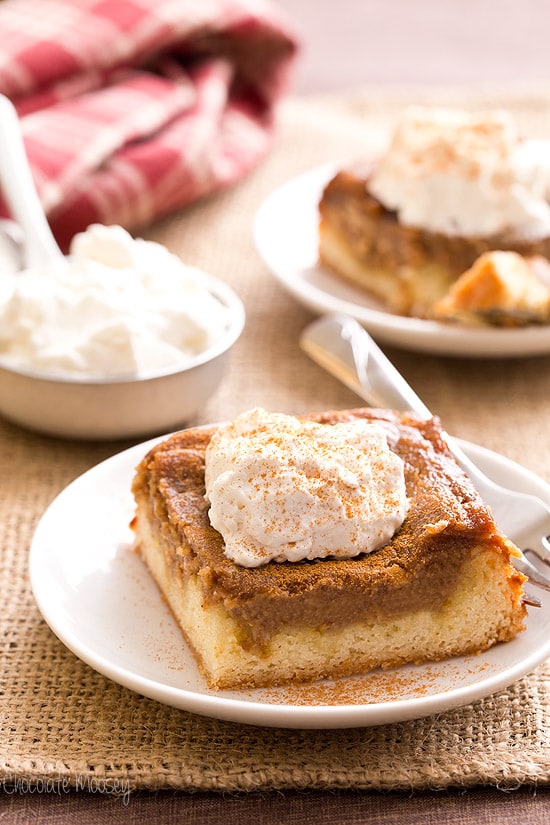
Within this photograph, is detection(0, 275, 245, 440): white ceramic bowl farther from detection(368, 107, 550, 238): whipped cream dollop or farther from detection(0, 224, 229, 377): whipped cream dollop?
detection(368, 107, 550, 238): whipped cream dollop

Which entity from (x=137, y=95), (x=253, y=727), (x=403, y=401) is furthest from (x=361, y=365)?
(x=137, y=95)

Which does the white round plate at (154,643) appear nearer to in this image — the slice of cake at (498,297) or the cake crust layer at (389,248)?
the slice of cake at (498,297)

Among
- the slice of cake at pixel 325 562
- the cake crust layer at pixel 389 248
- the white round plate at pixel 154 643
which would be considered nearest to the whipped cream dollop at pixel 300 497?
the slice of cake at pixel 325 562

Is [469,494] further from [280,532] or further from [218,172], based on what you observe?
[218,172]

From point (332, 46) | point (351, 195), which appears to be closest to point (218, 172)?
point (351, 195)

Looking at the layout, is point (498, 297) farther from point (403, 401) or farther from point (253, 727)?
point (253, 727)

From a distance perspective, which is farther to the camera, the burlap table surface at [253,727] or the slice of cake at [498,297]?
the slice of cake at [498,297]
